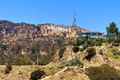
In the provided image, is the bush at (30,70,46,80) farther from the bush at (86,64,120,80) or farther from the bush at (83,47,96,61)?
the bush at (83,47,96,61)

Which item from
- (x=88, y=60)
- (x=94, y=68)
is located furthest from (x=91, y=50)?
(x=94, y=68)

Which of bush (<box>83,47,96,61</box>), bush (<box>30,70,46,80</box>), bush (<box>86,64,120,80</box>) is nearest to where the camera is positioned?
bush (<box>86,64,120,80</box>)

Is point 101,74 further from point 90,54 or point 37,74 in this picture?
point 90,54

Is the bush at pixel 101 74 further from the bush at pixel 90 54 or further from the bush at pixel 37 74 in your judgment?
the bush at pixel 90 54

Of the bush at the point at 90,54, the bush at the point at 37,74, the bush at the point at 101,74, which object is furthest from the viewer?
the bush at the point at 90,54

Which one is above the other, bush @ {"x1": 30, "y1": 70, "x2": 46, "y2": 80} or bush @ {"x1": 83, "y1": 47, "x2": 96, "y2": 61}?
bush @ {"x1": 83, "y1": 47, "x2": 96, "y2": 61}

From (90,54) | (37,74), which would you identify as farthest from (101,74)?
(90,54)

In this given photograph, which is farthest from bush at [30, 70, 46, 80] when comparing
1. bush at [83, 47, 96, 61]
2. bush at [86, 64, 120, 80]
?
bush at [83, 47, 96, 61]

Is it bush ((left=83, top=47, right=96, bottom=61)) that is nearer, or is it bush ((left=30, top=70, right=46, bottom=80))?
bush ((left=30, top=70, right=46, bottom=80))

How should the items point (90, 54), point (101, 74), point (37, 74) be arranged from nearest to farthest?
point (101, 74) < point (37, 74) < point (90, 54)

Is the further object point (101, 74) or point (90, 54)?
point (90, 54)

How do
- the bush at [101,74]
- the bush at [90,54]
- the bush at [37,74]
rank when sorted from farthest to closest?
the bush at [90,54], the bush at [37,74], the bush at [101,74]

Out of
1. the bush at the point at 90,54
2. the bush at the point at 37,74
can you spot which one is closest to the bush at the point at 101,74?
the bush at the point at 37,74

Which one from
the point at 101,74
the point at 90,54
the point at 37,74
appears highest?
the point at 90,54
